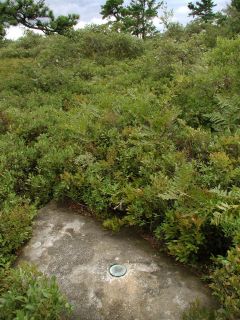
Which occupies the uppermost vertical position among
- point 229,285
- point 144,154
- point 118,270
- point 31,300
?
point 144,154

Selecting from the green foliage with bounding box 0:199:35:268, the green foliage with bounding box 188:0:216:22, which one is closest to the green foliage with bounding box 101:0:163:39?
the green foliage with bounding box 188:0:216:22

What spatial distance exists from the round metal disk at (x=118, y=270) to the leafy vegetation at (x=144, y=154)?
702mm

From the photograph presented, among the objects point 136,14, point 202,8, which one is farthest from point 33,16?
point 202,8

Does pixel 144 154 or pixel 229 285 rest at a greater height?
pixel 144 154

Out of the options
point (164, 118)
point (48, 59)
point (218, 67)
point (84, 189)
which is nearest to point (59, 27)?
point (48, 59)

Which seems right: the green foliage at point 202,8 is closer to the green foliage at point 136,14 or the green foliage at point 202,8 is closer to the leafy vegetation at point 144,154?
the green foliage at point 136,14

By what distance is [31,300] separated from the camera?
417cm

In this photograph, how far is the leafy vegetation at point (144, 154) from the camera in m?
5.03

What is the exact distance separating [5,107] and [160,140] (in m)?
5.41

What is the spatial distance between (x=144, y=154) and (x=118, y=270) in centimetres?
Result: 236

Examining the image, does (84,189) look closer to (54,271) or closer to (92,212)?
(92,212)

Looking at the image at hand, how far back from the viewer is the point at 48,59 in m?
14.7

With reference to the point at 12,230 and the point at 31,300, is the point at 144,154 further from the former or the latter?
the point at 31,300

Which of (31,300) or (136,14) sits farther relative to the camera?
(136,14)
